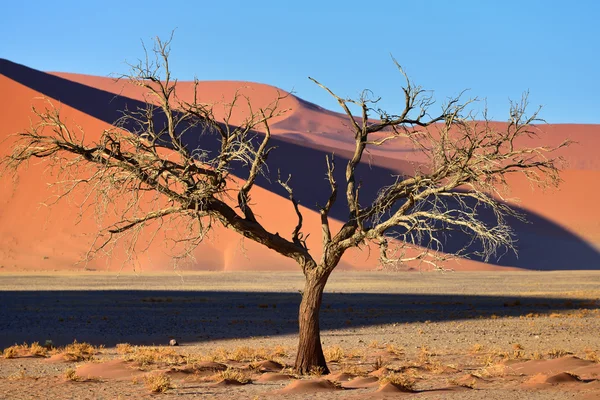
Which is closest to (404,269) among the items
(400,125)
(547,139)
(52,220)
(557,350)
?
(52,220)

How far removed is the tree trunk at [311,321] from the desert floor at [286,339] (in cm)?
18

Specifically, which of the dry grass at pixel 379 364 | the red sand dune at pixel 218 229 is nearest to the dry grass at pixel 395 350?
the dry grass at pixel 379 364

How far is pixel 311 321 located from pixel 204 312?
14.4m

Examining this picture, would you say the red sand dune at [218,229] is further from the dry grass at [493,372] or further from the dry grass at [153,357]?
the dry grass at [493,372]

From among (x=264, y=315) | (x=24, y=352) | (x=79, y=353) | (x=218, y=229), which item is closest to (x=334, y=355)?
(x=79, y=353)

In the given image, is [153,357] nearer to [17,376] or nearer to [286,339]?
[17,376]

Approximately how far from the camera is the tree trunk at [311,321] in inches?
446

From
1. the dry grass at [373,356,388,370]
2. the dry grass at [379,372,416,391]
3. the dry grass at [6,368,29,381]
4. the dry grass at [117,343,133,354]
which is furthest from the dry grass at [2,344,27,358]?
the dry grass at [379,372,416,391]

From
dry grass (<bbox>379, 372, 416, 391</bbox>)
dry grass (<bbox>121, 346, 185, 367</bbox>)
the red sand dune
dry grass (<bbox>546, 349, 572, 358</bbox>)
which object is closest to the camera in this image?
dry grass (<bbox>379, 372, 416, 391</bbox>)

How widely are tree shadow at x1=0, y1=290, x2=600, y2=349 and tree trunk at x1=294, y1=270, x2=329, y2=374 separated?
7.17 m

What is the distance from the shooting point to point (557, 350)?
15195 mm

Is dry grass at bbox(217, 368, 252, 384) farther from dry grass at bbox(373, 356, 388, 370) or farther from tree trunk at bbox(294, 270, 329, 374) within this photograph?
dry grass at bbox(373, 356, 388, 370)

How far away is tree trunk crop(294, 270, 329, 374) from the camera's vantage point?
11.3 metres

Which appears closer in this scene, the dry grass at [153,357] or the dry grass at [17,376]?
the dry grass at [17,376]
